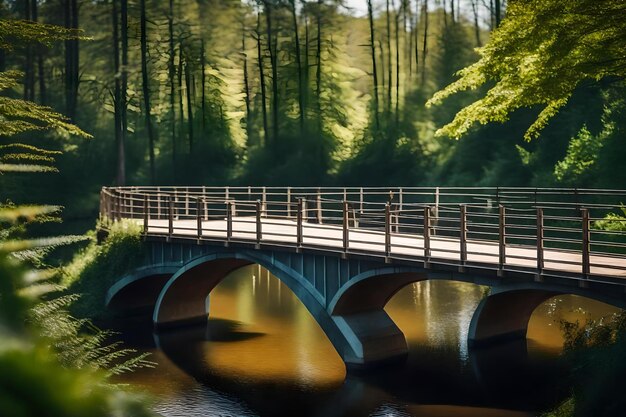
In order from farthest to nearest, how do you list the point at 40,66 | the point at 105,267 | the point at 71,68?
1. the point at 40,66
2. the point at 71,68
3. the point at 105,267

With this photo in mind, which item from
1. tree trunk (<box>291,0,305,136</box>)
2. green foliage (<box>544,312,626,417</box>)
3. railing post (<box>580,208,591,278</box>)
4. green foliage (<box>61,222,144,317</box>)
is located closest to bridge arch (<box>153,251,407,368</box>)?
green foliage (<box>61,222,144,317</box>)

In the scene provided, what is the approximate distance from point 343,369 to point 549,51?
9.83 metres

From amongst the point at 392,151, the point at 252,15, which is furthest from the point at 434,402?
the point at 252,15

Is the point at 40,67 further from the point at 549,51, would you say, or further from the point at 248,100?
the point at 549,51

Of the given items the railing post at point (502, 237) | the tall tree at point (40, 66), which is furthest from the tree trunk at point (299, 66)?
the railing post at point (502, 237)

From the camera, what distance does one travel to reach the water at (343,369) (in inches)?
674

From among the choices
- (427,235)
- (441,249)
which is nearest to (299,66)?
(427,235)

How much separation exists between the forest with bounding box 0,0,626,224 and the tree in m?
Answer: 23.9

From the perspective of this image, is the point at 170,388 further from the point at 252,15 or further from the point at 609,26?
the point at 252,15

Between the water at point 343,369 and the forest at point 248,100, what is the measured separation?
16.3 m

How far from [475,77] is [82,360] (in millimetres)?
14134

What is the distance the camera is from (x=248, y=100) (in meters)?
57.8

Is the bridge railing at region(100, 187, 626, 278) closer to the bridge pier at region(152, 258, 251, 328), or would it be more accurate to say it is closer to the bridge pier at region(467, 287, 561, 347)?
the bridge pier at region(152, 258, 251, 328)

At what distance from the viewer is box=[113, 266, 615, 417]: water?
17109mm
